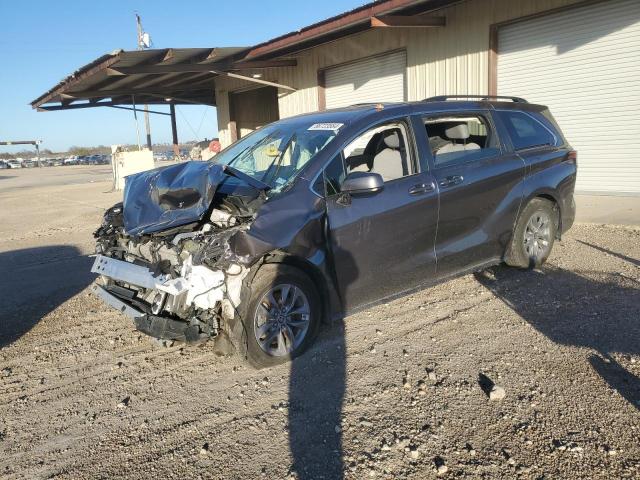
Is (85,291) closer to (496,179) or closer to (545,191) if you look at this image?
(496,179)

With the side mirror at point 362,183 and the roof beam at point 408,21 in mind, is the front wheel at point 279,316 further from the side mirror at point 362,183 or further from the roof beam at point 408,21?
the roof beam at point 408,21

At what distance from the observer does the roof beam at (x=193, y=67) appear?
1361 centimetres

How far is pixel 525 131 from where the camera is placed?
5695mm

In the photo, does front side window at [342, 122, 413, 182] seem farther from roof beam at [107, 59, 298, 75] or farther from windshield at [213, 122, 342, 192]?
roof beam at [107, 59, 298, 75]

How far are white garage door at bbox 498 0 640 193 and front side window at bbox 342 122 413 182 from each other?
685 cm

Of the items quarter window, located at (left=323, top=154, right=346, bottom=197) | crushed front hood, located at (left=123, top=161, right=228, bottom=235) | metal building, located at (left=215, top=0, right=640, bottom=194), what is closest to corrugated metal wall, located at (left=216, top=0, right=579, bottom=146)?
metal building, located at (left=215, top=0, right=640, bottom=194)

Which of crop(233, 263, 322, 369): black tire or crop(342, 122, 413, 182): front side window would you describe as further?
crop(342, 122, 413, 182): front side window

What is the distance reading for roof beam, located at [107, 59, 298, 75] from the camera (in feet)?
44.7

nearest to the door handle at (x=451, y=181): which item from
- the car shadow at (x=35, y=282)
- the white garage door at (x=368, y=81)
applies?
the car shadow at (x=35, y=282)

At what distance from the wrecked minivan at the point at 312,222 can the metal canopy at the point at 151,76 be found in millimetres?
9705

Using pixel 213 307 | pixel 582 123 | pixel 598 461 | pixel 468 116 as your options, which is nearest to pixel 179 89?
pixel 582 123

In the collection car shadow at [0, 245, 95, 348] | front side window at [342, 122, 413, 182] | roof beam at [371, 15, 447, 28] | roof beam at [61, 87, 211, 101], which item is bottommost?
car shadow at [0, 245, 95, 348]

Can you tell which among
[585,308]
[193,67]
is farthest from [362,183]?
[193,67]

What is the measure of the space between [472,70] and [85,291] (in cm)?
889
